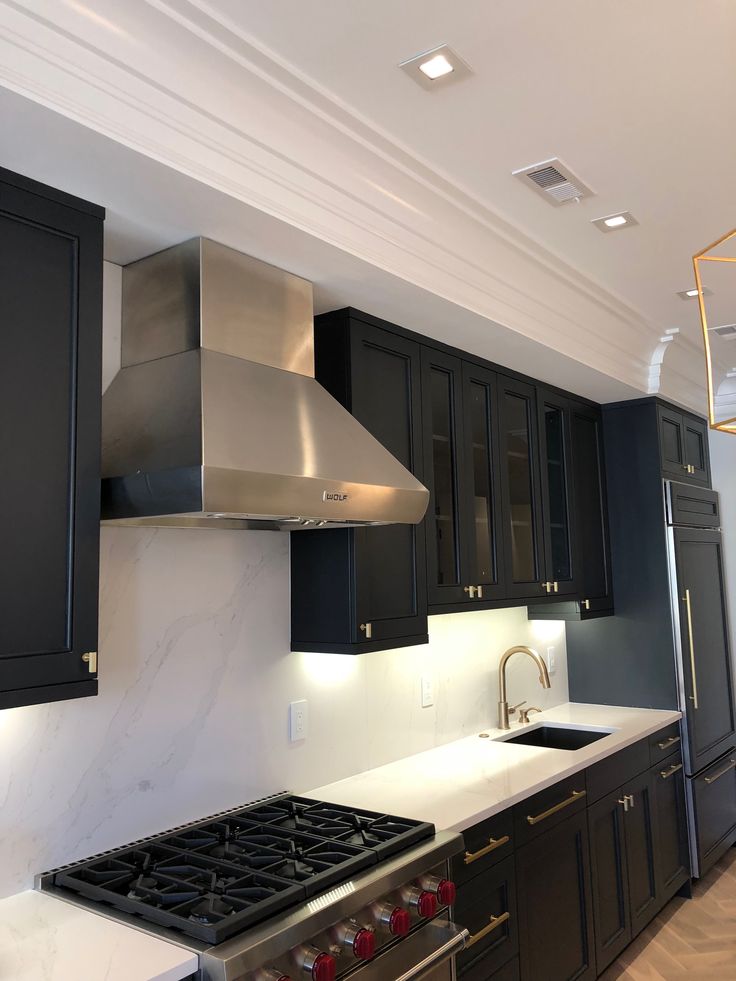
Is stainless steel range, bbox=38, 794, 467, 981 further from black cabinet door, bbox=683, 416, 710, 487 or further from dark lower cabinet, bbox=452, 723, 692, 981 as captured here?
black cabinet door, bbox=683, 416, 710, 487

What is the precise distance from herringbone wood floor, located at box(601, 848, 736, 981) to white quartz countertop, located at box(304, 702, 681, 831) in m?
0.86

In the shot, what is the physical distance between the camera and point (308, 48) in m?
1.78

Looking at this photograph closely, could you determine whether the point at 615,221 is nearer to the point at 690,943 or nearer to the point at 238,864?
the point at 238,864

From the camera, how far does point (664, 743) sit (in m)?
3.73

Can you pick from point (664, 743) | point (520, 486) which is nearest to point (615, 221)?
point (520, 486)

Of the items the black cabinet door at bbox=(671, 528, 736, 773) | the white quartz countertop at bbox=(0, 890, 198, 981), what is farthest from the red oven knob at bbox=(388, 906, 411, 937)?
the black cabinet door at bbox=(671, 528, 736, 773)

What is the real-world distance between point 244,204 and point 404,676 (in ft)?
6.25

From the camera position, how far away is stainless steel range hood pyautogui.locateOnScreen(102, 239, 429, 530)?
1.82m

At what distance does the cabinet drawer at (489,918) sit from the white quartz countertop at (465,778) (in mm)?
195

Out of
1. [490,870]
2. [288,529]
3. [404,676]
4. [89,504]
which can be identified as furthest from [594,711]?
[89,504]

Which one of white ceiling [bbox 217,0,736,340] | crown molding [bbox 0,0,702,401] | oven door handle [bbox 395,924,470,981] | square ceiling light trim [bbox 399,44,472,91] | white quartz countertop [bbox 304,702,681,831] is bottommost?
oven door handle [bbox 395,924,470,981]

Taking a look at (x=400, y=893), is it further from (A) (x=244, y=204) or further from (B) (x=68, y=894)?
(A) (x=244, y=204)

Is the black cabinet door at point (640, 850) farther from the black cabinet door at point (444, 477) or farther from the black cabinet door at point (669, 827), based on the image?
the black cabinet door at point (444, 477)

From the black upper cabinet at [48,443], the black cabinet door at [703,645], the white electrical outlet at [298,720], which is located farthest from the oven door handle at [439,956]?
the black cabinet door at [703,645]
